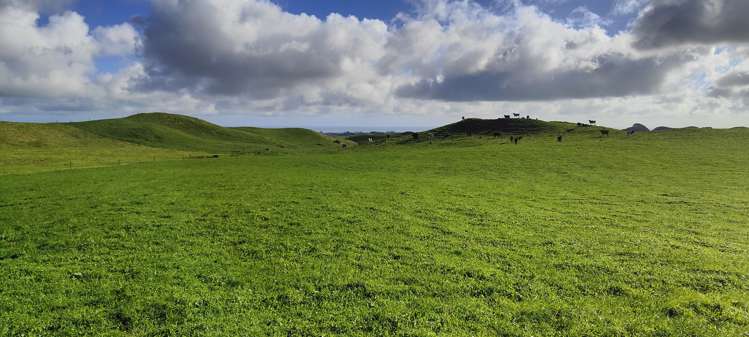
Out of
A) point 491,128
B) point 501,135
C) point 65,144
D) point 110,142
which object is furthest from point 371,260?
point 110,142

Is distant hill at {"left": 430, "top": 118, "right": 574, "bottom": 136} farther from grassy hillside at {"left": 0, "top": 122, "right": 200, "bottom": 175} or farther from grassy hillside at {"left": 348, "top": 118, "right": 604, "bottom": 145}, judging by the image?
grassy hillside at {"left": 0, "top": 122, "right": 200, "bottom": 175}

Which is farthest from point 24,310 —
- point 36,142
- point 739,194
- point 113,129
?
point 113,129

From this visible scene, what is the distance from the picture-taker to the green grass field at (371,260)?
38.7 ft

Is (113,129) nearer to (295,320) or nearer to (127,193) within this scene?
(127,193)

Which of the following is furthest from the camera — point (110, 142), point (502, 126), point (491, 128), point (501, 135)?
point (491, 128)

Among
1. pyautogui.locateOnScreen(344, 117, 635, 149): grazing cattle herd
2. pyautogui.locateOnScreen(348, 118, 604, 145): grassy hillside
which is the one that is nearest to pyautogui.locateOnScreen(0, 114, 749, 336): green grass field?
pyautogui.locateOnScreen(344, 117, 635, 149): grazing cattle herd

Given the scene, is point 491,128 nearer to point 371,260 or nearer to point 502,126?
point 502,126

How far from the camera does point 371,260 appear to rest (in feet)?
54.5

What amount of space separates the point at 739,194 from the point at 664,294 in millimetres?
28805

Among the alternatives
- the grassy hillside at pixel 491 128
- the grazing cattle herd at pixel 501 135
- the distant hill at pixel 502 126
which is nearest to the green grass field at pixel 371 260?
the grazing cattle herd at pixel 501 135

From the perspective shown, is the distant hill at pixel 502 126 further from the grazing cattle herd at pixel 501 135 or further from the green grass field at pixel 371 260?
the green grass field at pixel 371 260

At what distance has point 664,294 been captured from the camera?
13.6 meters

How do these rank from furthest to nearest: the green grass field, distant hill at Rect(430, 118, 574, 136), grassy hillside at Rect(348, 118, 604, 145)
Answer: distant hill at Rect(430, 118, 574, 136) < grassy hillside at Rect(348, 118, 604, 145) < the green grass field

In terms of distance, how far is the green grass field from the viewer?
38.7 ft
